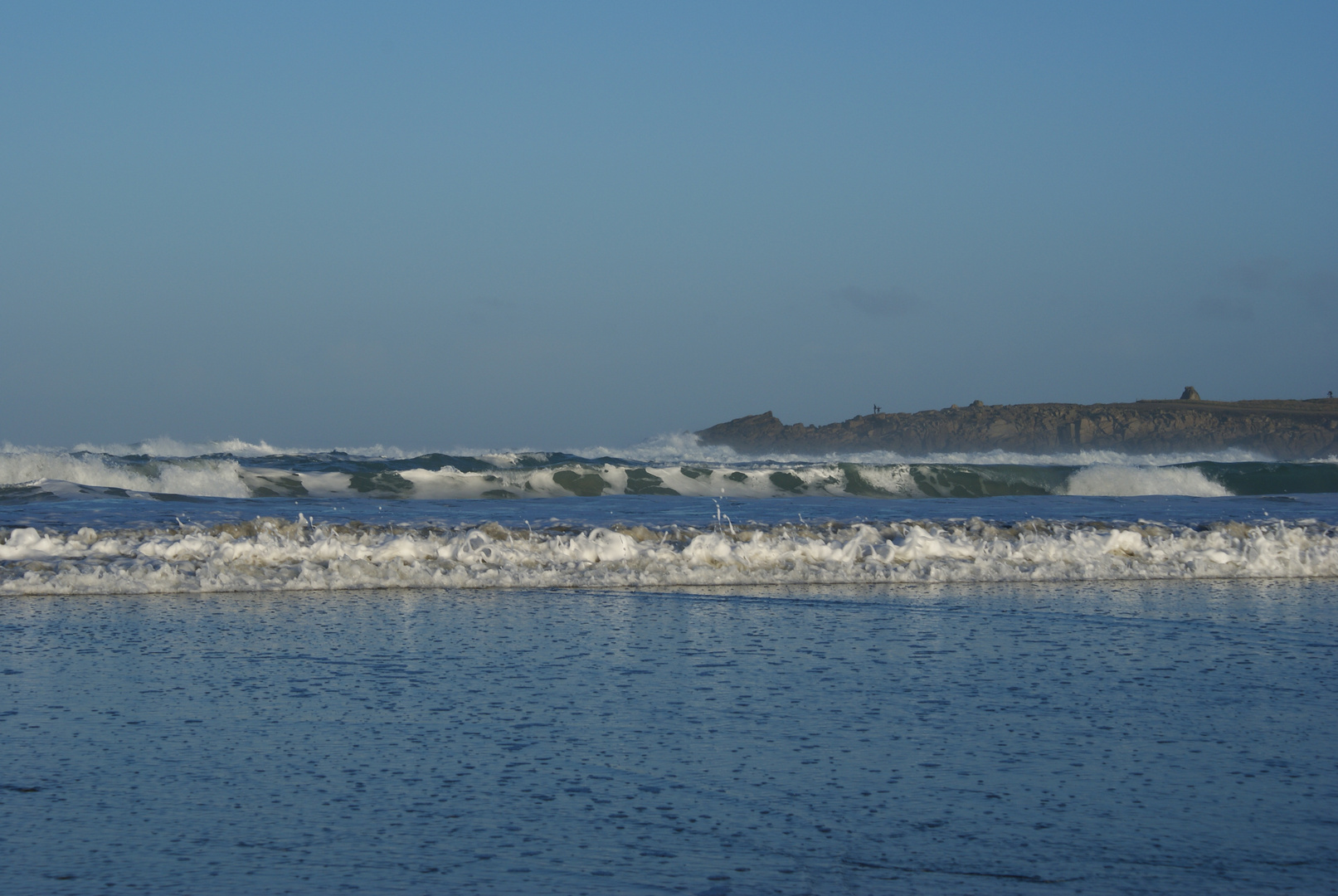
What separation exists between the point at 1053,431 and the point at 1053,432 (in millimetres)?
107

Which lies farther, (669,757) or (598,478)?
(598,478)

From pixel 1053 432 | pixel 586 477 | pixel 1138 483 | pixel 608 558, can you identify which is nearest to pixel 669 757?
pixel 608 558

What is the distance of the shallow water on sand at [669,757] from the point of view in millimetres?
2781

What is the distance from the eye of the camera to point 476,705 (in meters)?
4.31

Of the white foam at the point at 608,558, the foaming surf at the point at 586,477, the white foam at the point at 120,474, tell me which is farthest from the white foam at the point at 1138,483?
the white foam at the point at 120,474

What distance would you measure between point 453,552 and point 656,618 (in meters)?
2.75

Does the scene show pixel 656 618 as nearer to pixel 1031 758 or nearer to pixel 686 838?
pixel 1031 758

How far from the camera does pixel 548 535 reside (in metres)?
10.1

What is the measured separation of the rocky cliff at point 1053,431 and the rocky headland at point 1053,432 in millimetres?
41

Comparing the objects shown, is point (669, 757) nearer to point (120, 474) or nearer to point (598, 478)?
point (598, 478)

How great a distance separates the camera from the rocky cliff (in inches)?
1994

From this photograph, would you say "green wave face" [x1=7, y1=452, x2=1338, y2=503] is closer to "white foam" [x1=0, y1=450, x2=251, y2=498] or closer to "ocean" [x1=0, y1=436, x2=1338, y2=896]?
"white foam" [x1=0, y1=450, x2=251, y2=498]

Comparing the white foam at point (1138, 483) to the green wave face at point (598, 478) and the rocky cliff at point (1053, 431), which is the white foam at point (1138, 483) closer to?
the green wave face at point (598, 478)

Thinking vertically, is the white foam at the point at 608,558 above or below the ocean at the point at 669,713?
above
